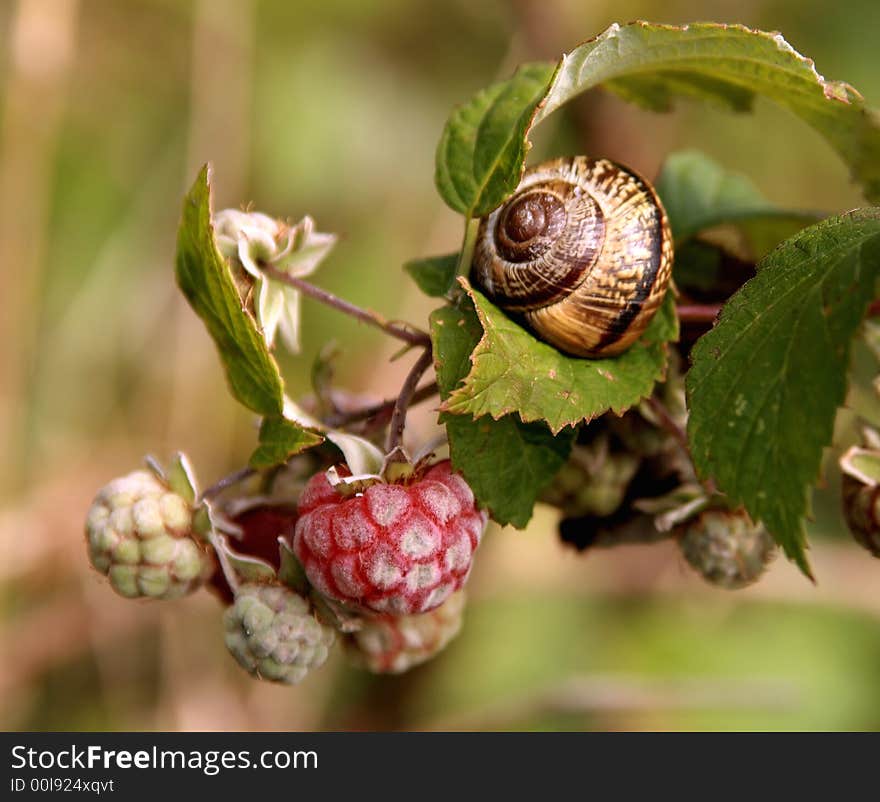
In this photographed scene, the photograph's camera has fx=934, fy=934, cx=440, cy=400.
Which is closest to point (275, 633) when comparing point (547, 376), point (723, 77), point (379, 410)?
point (379, 410)

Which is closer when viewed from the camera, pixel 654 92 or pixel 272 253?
pixel 272 253

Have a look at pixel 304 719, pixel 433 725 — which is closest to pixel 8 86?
pixel 304 719

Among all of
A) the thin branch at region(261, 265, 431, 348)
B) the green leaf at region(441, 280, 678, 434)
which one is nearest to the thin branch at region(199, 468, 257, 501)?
the thin branch at region(261, 265, 431, 348)

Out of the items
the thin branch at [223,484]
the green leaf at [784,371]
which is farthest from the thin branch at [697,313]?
the thin branch at [223,484]

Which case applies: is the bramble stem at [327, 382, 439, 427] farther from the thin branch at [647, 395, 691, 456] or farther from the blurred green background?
the blurred green background

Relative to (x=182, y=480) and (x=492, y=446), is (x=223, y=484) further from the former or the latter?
(x=492, y=446)
